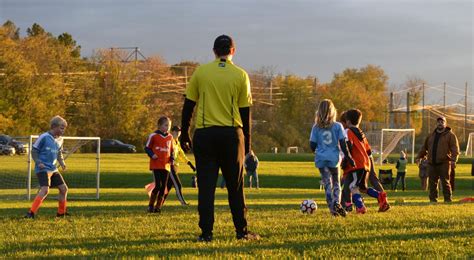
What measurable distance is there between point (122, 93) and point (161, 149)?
209 ft

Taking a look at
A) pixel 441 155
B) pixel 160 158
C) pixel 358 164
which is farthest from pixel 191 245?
pixel 441 155

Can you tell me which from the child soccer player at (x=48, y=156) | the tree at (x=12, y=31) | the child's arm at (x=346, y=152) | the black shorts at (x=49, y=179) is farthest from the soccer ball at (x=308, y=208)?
the tree at (x=12, y=31)

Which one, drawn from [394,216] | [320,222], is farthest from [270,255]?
[394,216]

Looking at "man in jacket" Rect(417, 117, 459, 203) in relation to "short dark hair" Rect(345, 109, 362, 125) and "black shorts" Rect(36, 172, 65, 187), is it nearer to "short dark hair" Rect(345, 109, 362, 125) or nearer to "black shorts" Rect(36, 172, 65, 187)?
"short dark hair" Rect(345, 109, 362, 125)

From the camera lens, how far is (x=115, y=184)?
3331cm

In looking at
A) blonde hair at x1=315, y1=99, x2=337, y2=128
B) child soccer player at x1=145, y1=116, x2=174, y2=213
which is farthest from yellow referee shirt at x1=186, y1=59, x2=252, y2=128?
child soccer player at x1=145, y1=116, x2=174, y2=213

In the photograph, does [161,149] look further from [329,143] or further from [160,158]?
[329,143]

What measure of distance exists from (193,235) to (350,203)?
15.9ft

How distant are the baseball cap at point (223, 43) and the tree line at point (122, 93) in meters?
58.9

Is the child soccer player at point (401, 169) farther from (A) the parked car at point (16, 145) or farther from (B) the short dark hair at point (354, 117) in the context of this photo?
(A) the parked car at point (16, 145)

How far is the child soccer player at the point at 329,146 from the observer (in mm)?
11905

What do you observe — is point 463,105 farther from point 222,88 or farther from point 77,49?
point 222,88

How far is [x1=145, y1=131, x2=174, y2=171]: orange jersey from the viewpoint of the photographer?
1404cm

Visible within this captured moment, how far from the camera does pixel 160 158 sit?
14039 mm
